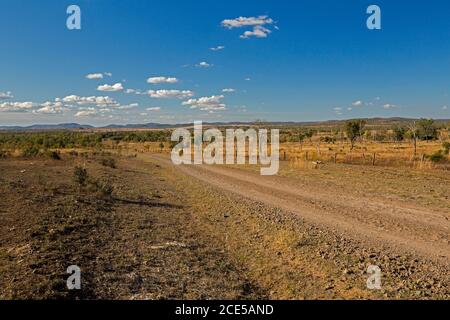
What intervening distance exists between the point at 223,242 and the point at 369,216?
4.82 metres

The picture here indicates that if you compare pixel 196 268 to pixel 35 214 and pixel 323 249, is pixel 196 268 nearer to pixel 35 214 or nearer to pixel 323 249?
pixel 323 249

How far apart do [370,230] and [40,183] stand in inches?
514

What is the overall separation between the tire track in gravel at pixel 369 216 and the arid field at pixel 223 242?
0.11ft

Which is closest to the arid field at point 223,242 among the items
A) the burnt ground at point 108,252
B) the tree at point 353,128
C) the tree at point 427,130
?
the burnt ground at point 108,252

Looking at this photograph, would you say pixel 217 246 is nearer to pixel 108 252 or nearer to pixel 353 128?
pixel 108 252

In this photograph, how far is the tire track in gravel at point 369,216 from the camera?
848cm

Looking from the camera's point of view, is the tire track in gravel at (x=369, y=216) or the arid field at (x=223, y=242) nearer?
the arid field at (x=223, y=242)

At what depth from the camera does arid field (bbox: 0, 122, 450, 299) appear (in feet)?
19.7

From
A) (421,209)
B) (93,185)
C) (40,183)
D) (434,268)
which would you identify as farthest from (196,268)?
(40,183)

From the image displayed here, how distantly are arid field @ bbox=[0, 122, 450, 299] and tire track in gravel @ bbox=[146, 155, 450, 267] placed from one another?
32mm

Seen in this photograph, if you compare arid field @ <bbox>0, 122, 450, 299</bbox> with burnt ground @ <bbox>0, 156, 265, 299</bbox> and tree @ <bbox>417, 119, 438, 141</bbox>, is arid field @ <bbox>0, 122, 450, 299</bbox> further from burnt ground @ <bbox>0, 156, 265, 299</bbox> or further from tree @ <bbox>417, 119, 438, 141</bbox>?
tree @ <bbox>417, 119, 438, 141</bbox>

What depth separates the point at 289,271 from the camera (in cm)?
695

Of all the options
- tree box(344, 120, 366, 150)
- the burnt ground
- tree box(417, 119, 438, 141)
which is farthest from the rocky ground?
tree box(417, 119, 438, 141)

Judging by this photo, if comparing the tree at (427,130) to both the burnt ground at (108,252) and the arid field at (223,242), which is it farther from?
the burnt ground at (108,252)
